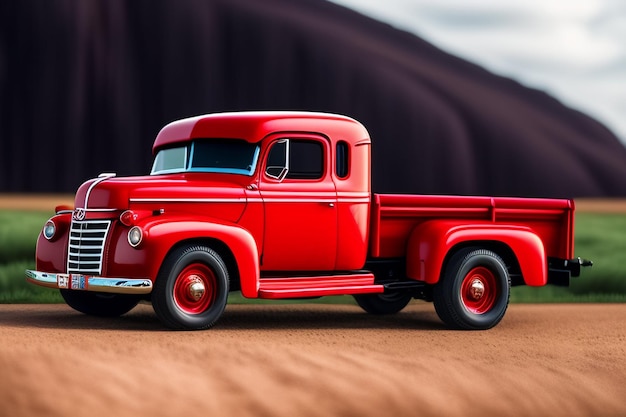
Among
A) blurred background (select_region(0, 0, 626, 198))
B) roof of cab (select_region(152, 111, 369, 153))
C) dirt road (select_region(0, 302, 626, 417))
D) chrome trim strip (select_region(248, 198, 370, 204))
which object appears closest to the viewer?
dirt road (select_region(0, 302, 626, 417))

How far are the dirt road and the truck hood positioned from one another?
48.2 inches

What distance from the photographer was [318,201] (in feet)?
35.1

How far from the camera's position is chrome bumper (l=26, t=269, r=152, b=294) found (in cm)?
934

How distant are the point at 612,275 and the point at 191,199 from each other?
10077 mm

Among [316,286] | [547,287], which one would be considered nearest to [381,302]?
[316,286]

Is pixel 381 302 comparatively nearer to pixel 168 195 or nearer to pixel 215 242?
pixel 215 242

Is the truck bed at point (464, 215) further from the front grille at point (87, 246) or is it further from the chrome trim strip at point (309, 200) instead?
the front grille at point (87, 246)

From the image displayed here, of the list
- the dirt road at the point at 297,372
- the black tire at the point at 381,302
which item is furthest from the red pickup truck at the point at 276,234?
the black tire at the point at 381,302

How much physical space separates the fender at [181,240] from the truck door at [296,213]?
0.54 m

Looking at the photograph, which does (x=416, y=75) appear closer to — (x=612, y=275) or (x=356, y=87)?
(x=356, y=87)

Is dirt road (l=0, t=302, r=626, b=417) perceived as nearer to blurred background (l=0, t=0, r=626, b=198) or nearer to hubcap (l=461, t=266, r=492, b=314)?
hubcap (l=461, t=266, r=492, b=314)

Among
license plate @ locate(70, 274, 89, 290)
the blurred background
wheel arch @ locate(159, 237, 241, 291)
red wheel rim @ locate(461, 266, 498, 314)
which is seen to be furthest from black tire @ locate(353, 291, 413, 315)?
the blurred background

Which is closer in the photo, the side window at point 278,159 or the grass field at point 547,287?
the side window at point 278,159

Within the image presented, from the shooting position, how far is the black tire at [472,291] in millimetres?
11062
